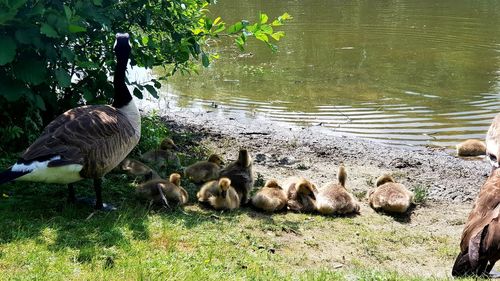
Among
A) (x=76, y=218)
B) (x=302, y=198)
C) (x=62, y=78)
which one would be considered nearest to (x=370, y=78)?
(x=302, y=198)

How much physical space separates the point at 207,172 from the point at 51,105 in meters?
2.64

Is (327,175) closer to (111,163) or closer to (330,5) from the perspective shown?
(111,163)

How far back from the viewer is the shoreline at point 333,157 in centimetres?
1058

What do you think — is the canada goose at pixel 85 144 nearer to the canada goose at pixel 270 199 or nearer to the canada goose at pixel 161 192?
the canada goose at pixel 161 192

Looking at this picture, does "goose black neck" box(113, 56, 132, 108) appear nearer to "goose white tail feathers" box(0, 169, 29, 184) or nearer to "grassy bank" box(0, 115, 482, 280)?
"grassy bank" box(0, 115, 482, 280)

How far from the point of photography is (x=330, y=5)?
113 feet

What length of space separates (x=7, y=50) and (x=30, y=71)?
0.73 m

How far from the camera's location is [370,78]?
61.8 ft

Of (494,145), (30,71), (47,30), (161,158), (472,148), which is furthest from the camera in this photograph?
(472,148)

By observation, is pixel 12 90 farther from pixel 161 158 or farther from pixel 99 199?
pixel 161 158

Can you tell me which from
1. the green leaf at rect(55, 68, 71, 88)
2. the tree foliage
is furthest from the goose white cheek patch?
the green leaf at rect(55, 68, 71, 88)

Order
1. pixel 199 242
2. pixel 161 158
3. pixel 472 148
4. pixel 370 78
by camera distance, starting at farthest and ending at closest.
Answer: pixel 370 78
pixel 472 148
pixel 161 158
pixel 199 242

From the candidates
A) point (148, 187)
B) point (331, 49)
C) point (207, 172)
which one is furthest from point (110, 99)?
point (331, 49)

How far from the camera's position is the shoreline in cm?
1058
